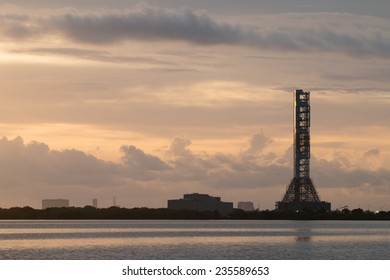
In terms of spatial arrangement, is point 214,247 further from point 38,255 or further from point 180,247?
point 38,255

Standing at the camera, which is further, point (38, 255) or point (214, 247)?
point (214, 247)

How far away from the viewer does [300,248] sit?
364 feet

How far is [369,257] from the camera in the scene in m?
94.8

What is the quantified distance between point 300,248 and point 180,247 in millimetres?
15164
